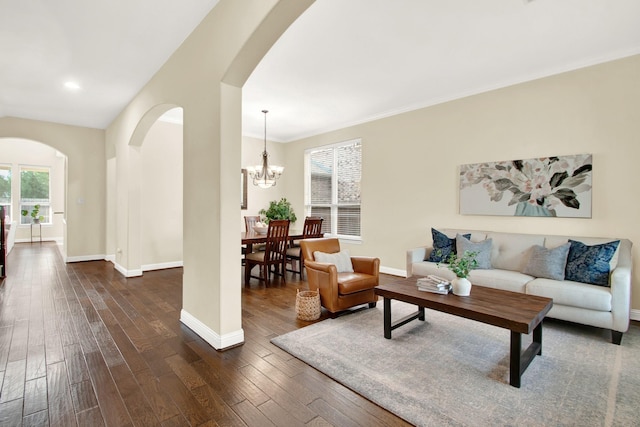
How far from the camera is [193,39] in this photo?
3.10 meters

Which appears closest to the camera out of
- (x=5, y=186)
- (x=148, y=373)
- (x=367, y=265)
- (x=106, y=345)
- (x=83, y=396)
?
(x=83, y=396)

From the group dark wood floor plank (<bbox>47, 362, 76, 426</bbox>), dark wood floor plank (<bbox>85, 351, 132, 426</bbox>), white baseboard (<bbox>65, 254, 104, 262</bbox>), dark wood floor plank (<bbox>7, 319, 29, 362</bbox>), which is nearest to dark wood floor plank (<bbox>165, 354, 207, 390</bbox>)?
dark wood floor plank (<bbox>85, 351, 132, 426</bbox>)

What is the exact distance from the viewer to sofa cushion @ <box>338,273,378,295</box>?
134 inches

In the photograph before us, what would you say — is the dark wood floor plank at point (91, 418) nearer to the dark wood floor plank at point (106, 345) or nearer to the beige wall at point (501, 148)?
the dark wood floor plank at point (106, 345)

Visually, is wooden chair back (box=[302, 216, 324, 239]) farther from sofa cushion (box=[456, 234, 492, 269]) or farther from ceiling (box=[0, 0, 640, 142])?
sofa cushion (box=[456, 234, 492, 269])

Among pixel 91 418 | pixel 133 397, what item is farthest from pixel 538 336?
pixel 91 418

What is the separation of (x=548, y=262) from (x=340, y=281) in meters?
2.23

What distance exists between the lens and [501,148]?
4.21m

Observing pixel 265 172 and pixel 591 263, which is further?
pixel 265 172

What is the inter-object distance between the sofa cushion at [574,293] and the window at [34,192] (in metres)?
12.7

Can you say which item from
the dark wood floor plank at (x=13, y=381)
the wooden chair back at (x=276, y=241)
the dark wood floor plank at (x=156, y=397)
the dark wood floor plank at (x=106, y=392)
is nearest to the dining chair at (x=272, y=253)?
the wooden chair back at (x=276, y=241)

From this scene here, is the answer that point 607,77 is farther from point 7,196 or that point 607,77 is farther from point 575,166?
point 7,196

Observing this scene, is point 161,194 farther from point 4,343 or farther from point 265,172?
point 4,343

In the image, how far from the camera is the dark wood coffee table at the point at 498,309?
2.13 meters
